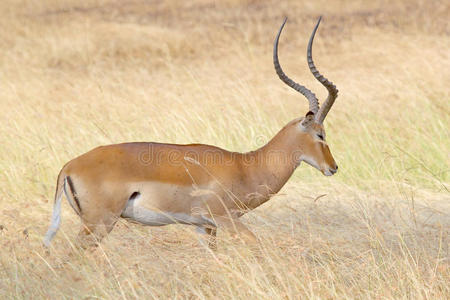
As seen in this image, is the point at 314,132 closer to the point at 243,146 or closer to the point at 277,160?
the point at 277,160

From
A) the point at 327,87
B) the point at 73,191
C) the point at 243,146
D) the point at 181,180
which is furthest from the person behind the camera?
the point at 243,146

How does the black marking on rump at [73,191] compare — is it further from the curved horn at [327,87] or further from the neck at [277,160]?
the curved horn at [327,87]

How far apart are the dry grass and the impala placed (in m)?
0.22

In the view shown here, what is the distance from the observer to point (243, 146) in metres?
9.50

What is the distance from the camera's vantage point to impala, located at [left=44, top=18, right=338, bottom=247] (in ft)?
18.6

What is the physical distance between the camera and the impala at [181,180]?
5664 mm

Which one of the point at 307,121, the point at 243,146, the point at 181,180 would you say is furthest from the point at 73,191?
the point at 243,146

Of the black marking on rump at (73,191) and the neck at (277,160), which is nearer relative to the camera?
the black marking on rump at (73,191)

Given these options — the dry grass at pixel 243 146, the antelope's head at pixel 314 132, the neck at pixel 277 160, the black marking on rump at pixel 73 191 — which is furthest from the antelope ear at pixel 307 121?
the black marking on rump at pixel 73 191

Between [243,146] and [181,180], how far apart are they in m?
3.68

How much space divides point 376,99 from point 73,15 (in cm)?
1524

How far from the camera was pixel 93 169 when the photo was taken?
223 inches

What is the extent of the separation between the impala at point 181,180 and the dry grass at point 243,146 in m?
0.22

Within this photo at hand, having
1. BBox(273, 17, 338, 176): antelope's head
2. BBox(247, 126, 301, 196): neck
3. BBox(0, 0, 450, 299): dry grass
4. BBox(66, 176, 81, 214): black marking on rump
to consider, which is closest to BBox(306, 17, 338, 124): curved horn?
BBox(273, 17, 338, 176): antelope's head
